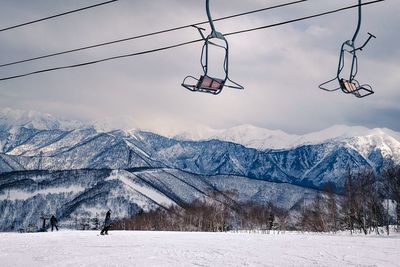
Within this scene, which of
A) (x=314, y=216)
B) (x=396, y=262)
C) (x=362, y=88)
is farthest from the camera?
(x=314, y=216)

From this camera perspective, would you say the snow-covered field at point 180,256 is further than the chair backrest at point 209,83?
Yes

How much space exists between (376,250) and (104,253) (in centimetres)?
1427

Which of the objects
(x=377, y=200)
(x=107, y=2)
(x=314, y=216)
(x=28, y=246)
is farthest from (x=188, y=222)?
(x=107, y=2)

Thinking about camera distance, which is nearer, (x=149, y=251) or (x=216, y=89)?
(x=216, y=89)

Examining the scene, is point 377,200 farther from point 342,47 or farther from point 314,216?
point 342,47

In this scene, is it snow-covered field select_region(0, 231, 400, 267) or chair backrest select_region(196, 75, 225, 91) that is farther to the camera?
snow-covered field select_region(0, 231, 400, 267)

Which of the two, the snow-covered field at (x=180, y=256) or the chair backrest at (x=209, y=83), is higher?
the chair backrest at (x=209, y=83)

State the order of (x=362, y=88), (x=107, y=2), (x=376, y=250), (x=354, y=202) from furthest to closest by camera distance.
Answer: (x=354, y=202), (x=376, y=250), (x=107, y=2), (x=362, y=88)

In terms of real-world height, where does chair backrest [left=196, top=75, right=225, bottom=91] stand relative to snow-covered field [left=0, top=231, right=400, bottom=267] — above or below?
above

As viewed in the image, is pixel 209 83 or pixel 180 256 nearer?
pixel 209 83

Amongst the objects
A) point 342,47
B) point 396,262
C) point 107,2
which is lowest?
point 396,262

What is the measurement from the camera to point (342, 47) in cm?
1009

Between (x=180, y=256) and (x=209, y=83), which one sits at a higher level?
(x=209, y=83)

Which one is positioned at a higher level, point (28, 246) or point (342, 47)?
point (342, 47)
